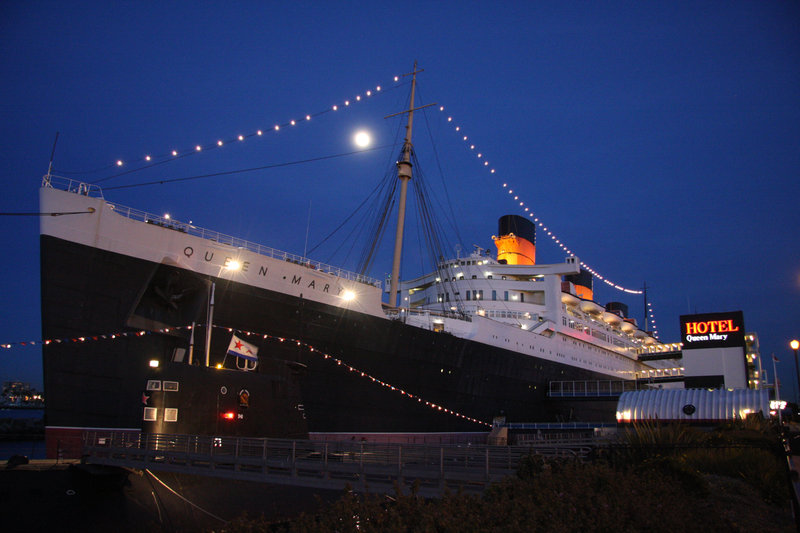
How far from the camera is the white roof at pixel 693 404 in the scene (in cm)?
2584

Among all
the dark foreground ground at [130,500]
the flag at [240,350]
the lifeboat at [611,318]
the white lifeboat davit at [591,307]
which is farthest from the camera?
the lifeboat at [611,318]

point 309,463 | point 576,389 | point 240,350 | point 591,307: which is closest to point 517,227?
point 591,307

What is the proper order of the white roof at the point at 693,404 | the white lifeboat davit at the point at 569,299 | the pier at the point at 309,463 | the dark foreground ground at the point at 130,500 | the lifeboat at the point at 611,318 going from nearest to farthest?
the pier at the point at 309,463 → the dark foreground ground at the point at 130,500 → the white roof at the point at 693,404 → the white lifeboat davit at the point at 569,299 → the lifeboat at the point at 611,318

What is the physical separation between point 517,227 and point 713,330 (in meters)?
16.1

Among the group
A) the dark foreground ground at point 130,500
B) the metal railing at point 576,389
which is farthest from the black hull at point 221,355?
the metal railing at point 576,389

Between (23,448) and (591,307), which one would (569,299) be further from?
(23,448)

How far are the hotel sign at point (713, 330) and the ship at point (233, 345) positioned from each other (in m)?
13.3

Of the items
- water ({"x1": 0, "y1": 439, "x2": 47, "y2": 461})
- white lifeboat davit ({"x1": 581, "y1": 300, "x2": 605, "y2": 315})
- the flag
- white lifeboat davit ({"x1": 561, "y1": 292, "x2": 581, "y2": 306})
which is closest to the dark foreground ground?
the flag

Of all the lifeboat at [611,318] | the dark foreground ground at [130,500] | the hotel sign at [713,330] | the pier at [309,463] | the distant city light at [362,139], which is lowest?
the dark foreground ground at [130,500]

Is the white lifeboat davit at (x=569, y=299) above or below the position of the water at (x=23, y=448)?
above

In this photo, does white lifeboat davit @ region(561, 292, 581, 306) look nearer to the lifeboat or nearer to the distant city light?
the lifeboat

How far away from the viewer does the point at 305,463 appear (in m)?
12.1

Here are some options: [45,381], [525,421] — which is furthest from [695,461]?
[525,421]

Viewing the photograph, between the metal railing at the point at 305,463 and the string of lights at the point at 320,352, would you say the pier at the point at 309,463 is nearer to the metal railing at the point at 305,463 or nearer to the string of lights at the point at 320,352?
the metal railing at the point at 305,463
